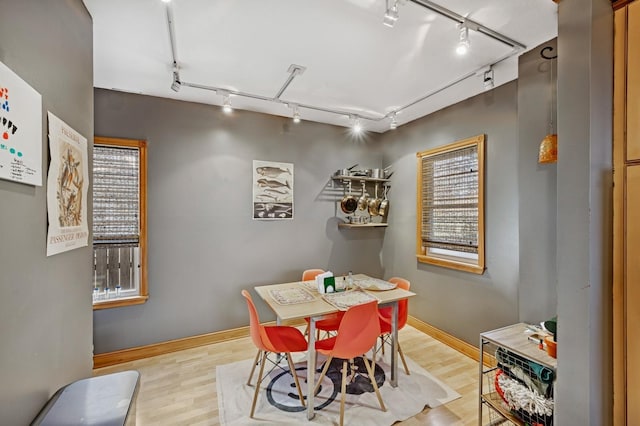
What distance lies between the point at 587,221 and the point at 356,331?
1.44 metres

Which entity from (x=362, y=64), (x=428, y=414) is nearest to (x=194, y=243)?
(x=362, y=64)

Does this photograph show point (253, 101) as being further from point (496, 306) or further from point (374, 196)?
point (496, 306)

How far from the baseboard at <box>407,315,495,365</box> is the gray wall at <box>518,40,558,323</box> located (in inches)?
35.0

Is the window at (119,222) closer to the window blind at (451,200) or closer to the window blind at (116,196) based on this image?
the window blind at (116,196)

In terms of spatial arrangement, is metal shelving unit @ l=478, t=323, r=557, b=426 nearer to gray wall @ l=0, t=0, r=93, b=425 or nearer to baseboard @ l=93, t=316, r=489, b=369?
baseboard @ l=93, t=316, r=489, b=369

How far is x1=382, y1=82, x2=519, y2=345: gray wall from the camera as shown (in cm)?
247

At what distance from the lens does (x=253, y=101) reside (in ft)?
9.77

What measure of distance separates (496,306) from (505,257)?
0.49 m

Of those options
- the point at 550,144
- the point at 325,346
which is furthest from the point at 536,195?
the point at 325,346

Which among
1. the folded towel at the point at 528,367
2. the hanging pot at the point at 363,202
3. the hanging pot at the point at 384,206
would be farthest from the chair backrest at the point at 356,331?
the hanging pot at the point at 384,206

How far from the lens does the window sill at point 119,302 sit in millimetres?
2572

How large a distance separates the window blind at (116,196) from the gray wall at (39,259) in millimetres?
1267

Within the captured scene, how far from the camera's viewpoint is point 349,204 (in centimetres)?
377

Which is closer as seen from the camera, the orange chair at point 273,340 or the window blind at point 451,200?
the orange chair at point 273,340
